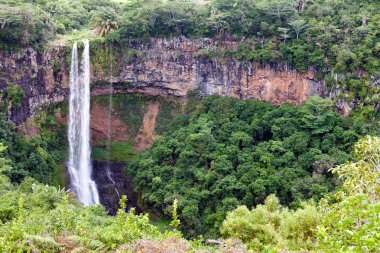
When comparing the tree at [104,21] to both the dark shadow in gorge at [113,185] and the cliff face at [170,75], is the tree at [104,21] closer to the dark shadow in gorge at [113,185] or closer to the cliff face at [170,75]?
the cliff face at [170,75]

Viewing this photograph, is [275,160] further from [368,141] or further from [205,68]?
[368,141]

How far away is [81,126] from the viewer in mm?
25109

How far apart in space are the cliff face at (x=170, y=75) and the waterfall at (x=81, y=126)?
491 mm

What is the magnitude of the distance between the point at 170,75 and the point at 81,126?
641cm

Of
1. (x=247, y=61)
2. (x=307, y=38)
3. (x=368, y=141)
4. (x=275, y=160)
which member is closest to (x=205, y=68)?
(x=247, y=61)

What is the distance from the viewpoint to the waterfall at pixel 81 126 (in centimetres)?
2431

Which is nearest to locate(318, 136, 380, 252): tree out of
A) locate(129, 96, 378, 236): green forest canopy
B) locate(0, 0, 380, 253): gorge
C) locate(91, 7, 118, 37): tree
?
locate(0, 0, 380, 253): gorge

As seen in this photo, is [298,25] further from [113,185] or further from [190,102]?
[113,185]

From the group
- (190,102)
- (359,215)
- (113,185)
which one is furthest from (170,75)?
(359,215)

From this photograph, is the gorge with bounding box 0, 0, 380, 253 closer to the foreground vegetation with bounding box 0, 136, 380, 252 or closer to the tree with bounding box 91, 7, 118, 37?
the tree with bounding box 91, 7, 118, 37

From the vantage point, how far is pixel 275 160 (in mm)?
21109

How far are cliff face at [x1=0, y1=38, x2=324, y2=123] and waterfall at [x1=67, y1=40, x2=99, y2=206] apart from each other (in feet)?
1.61

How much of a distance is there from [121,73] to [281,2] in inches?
419

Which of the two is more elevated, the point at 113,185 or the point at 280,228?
the point at 280,228
